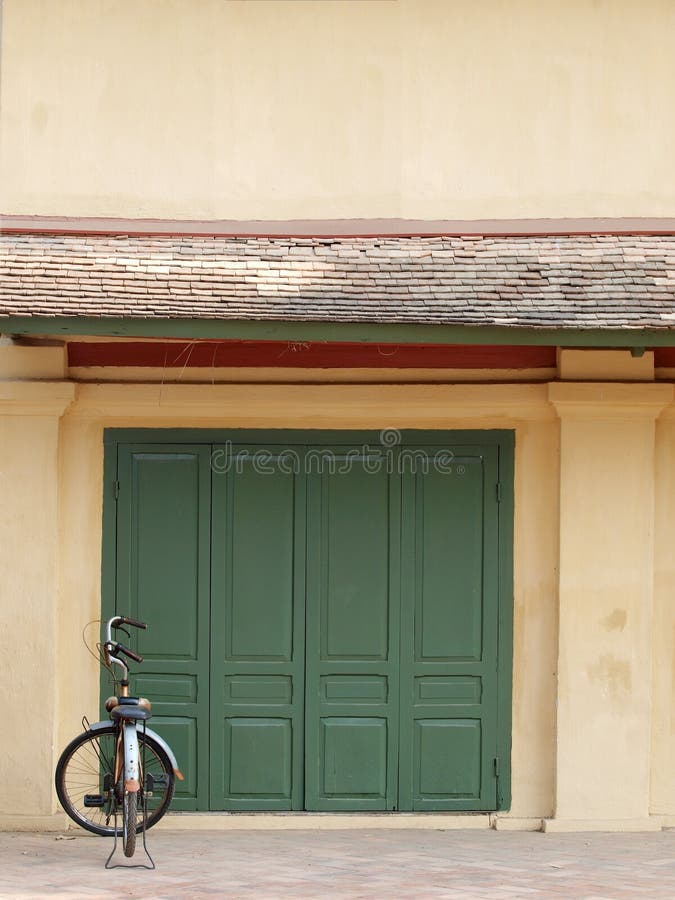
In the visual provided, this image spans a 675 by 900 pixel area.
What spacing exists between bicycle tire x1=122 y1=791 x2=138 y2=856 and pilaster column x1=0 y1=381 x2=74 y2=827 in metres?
1.46

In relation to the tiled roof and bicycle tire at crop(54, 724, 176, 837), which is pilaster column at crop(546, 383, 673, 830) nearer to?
the tiled roof

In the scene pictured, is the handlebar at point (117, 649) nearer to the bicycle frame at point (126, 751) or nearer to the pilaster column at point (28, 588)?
the bicycle frame at point (126, 751)

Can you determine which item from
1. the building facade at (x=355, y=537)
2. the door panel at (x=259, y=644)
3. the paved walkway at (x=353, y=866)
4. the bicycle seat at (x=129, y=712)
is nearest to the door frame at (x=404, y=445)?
the building facade at (x=355, y=537)

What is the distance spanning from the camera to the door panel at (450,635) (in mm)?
8703

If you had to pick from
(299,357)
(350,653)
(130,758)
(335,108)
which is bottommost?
(130,758)

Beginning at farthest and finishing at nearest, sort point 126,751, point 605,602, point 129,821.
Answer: point 605,602
point 126,751
point 129,821

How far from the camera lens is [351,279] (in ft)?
27.5

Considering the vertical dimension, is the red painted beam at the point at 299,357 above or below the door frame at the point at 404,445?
above

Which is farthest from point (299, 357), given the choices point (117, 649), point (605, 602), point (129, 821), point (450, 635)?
point (129, 821)

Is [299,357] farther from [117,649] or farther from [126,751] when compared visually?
[126,751]

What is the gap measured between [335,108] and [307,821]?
5051 mm

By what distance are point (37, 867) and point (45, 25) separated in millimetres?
5883

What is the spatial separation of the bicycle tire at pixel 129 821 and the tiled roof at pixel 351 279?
2837 millimetres

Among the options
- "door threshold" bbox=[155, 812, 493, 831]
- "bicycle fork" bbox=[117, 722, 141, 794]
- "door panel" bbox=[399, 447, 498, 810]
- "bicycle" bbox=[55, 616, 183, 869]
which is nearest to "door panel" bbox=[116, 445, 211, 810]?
"door threshold" bbox=[155, 812, 493, 831]
